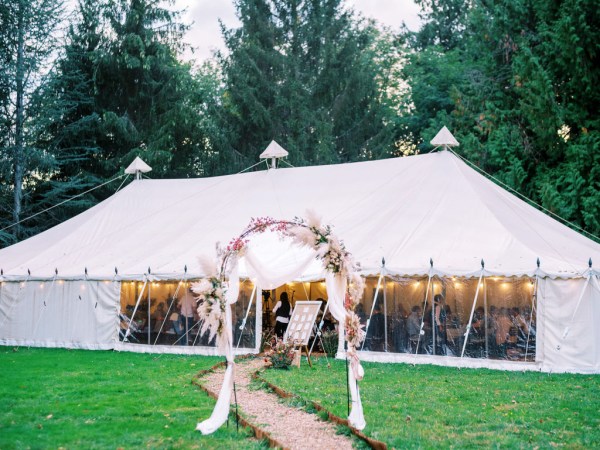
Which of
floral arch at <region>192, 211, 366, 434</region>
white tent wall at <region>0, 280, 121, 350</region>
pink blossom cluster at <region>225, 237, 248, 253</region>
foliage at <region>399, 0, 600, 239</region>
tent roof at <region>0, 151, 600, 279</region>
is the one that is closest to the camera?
floral arch at <region>192, 211, 366, 434</region>

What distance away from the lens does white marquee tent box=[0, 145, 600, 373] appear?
1370 cm

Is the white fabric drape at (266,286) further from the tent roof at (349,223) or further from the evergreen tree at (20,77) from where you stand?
the evergreen tree at (20,77)

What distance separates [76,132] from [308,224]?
2321 cm

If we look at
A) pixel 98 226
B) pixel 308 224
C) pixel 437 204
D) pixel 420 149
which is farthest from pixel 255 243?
pixel 420 149

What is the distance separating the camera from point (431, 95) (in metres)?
32.3

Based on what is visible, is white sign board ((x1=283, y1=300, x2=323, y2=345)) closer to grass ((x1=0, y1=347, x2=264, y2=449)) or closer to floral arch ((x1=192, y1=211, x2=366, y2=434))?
grass ((x1=0, y1=347, x2=264, y2=449))

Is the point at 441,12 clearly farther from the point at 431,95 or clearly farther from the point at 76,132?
the point at 76,132

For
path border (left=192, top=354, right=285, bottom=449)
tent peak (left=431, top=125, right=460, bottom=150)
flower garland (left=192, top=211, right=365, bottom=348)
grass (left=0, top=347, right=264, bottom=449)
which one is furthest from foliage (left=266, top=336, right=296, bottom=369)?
tent peak (left=431, top=125, right=460, bottom=150)

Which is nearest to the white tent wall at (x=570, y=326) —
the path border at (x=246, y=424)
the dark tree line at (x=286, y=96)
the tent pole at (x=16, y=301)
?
the path border at (x=246, y=424)

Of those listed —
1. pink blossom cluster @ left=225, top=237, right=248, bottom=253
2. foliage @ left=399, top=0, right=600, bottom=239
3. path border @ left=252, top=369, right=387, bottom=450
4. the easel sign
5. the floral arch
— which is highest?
foliage @ left=399, top=0, right=600, bottom=239

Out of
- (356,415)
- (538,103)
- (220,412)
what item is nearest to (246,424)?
(220,412)

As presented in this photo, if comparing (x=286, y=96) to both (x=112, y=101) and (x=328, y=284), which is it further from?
(x=328, y=284)

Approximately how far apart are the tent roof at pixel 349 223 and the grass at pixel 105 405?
11.8 feet

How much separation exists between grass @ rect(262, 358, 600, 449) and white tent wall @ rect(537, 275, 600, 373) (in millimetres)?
581
